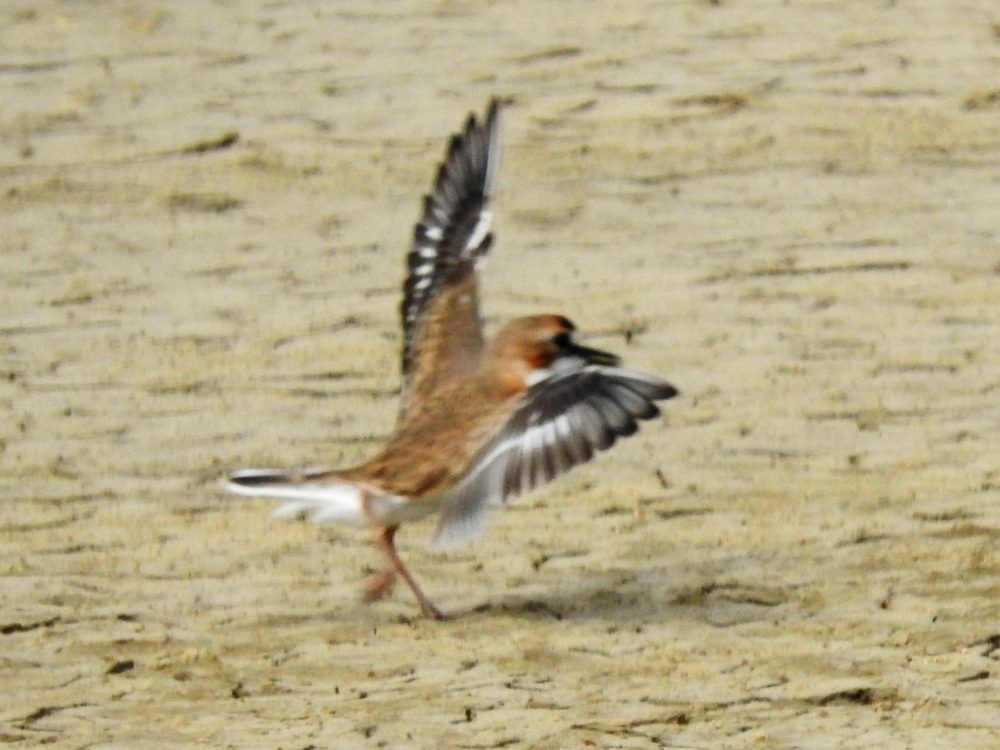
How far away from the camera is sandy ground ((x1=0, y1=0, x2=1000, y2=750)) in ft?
22.3

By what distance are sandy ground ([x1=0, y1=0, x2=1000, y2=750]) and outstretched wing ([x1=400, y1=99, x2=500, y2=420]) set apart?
0.62m

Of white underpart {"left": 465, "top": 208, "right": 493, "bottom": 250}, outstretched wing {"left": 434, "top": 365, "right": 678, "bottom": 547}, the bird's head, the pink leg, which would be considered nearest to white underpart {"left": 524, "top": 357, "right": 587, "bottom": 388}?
the bird's head

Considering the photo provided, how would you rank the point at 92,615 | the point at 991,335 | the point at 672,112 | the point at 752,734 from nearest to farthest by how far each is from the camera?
the point at 752,734, the point at 92,615, the point at 991,335, the point at 672,112

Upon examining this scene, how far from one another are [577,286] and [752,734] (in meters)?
4.07

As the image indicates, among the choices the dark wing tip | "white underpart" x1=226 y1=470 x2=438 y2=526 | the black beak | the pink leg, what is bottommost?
the pink leg

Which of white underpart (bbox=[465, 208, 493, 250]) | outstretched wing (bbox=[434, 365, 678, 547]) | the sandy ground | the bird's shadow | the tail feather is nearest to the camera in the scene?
the sandy ground

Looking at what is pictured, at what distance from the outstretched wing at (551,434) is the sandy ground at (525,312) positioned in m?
0.36

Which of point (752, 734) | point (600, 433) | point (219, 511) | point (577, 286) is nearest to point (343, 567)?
point (219, 511)

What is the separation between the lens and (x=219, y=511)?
8297 mm

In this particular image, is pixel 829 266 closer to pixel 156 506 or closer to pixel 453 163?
pixel 453 163

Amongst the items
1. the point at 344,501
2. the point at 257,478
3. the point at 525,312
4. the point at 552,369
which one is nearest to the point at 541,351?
the point at 552,369

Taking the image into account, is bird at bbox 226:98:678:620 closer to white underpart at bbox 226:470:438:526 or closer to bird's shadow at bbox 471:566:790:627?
white underpart at bbox 226:470:438:526

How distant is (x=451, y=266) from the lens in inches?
321

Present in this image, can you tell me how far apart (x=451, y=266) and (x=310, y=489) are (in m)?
1.19
